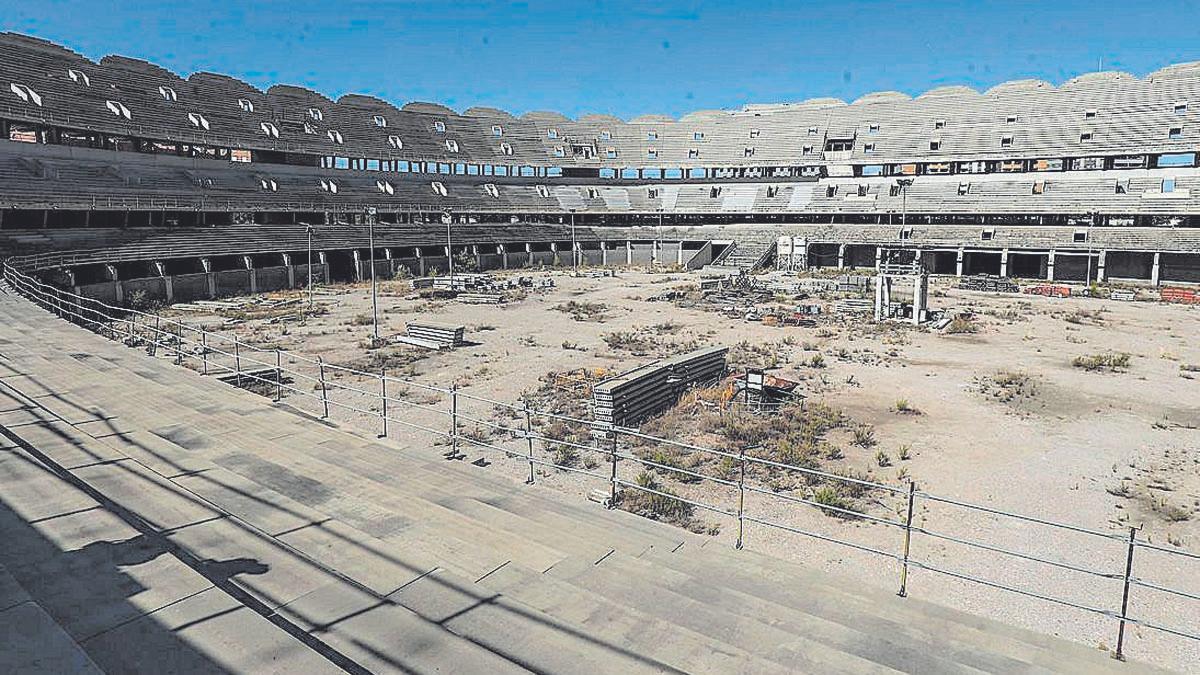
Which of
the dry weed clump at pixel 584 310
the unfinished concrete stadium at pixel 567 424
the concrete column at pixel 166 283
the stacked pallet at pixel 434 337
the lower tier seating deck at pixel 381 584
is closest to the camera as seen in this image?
the lower tier seating deck at pixel 381 584

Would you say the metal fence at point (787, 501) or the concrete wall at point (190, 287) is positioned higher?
the concrete wall at point (190, 287)

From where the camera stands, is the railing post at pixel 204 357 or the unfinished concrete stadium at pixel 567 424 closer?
the unfinished concrete stadium at pixel 567 424

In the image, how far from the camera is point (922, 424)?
16578 millimetres

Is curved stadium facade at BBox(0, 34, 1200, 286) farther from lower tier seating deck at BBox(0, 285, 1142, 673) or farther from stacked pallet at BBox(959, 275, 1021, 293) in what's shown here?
lower tier seating deck at BBox(0, 285, 1142, 673)

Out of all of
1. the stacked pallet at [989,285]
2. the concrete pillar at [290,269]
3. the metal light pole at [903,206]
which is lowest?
the stacked pallet at [989,285]

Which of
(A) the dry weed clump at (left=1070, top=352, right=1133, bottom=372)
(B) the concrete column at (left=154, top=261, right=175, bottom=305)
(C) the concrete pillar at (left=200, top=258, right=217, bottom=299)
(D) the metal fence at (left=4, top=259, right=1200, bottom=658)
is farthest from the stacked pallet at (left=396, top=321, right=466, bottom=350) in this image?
(A) the dry weed clump at (left=1070, top=352, right=1133, bottom=372)

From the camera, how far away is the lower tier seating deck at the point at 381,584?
17.6ft

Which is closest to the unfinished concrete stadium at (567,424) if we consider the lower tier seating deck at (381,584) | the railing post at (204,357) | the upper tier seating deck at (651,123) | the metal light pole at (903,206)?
the lower tier seating deck at (381,584)

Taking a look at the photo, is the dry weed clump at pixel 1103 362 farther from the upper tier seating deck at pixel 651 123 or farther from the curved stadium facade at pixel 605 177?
the upper tier seating deck at pixel 651 123

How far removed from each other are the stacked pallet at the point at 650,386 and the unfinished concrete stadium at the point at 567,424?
96 mm

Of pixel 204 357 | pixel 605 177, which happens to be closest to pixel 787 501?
pixel 204 357

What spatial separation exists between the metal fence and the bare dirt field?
70mm

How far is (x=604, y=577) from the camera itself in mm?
7191

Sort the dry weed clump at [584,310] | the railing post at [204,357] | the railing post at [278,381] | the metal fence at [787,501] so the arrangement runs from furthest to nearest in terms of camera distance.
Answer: the dry weed clump at [584,310] < the railing post at [204,357] < the railing post at [278,381] < the metal fence at [787,501]
